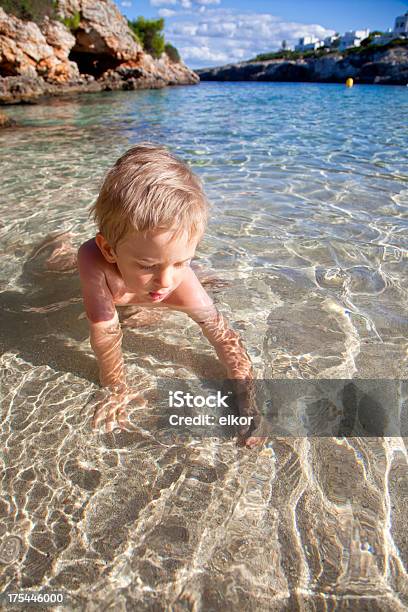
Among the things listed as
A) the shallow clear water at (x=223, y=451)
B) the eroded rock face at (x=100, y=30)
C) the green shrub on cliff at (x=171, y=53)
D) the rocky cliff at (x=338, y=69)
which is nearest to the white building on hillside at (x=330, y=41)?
the rocky cliff at (x=338, y=69)

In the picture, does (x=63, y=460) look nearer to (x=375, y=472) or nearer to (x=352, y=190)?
(x=375, y=472)

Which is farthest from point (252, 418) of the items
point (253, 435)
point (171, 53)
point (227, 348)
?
point (171, 53)

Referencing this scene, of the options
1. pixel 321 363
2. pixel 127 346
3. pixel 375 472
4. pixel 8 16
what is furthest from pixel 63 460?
pixel 8 16

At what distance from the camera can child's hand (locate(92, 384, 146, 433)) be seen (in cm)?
192

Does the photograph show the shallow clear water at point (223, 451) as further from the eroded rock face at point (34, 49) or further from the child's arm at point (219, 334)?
the eroded rock face at point (34, 49)

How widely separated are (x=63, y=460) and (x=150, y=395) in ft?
1.79

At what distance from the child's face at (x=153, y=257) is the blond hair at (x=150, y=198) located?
4 cm

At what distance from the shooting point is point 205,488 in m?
1.62

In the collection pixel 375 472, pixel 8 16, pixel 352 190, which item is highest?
pixel 8 16

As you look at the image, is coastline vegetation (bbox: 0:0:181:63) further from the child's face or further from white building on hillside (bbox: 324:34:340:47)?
white building on hillside (bbox: 324:34:340:47)

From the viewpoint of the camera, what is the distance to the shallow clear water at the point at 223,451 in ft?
4.36

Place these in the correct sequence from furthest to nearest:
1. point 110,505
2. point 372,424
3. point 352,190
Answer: point 352,190 → point 372,424 → point 110,505

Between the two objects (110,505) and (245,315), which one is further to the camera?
(245,315)

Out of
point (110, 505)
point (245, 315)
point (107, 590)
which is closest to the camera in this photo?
point (107, 590)
